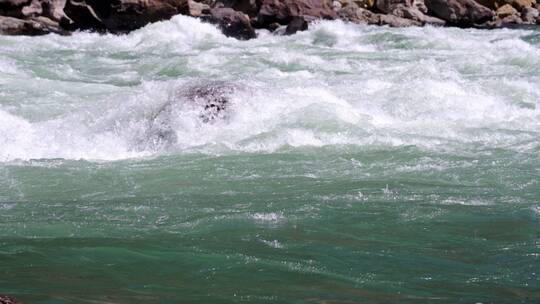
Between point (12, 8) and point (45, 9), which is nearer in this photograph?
point (12, 8)

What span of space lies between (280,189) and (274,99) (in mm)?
3446

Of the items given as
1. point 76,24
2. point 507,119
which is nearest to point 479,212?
point 507,119

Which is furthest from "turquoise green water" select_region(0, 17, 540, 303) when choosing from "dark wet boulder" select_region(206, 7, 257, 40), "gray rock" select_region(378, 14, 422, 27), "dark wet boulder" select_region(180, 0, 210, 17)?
"gray rock" select_region(378, 14, 422, 27)

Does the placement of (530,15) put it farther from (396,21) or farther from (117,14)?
(117,14)

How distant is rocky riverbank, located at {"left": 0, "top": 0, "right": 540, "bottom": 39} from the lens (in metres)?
20.7

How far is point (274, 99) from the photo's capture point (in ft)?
31.3

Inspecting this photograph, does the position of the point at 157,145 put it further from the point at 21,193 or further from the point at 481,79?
the point at 481,79

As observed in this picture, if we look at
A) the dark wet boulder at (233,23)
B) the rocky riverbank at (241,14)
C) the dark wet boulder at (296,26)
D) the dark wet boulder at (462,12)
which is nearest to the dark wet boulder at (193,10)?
the rocky riverbank at (241,14)

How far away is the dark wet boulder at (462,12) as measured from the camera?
79.3 feet

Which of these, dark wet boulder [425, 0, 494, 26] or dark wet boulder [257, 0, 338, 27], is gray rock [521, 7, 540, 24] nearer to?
dark wet boulder [425, 0, 494, 26]

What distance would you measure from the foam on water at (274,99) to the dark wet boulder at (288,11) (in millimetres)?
4891

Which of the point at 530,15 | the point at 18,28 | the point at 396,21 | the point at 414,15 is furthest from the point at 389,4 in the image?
the point at 18,28

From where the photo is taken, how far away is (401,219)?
529cm

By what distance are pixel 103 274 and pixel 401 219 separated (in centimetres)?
205
